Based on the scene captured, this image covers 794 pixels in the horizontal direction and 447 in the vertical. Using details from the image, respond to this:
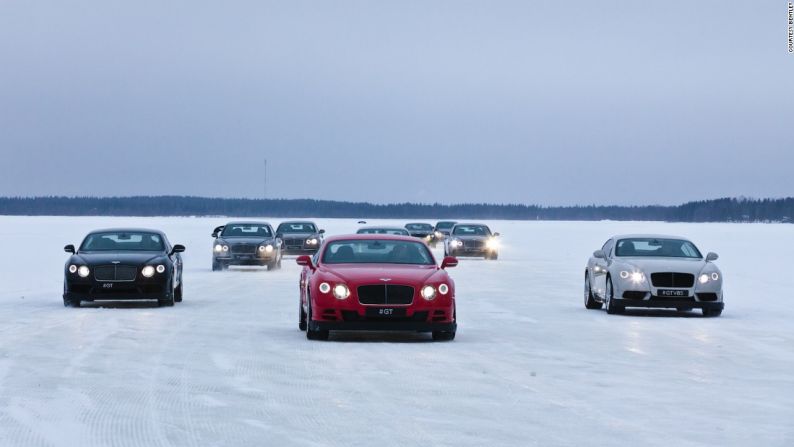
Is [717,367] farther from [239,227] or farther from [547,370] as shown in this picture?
[239,227]

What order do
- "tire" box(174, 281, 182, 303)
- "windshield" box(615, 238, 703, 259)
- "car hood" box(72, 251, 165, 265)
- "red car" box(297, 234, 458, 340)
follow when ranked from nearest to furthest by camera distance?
1. "red car" box(297, 234, 458, 340)
2. "car hood" box(72, 251, 165, 265)
3. "windshield" box(615, 238, 703, 259)
4. "tire" box(174, 281, 182, 303)

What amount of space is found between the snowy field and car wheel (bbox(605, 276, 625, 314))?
28 centimetres

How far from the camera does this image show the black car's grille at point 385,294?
16.3 meters

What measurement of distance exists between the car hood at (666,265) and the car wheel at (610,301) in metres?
0.45

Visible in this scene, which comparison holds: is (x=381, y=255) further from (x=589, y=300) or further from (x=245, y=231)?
(x=245, y=231)

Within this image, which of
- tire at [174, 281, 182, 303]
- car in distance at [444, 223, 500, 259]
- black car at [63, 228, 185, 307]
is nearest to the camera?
black car at [63, 228, 185, 307]

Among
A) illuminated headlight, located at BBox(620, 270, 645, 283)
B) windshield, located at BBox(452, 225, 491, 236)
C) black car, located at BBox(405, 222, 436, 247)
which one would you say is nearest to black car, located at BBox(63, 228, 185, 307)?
illuminated headlight, located at BBox(620, 270, 645, 283)

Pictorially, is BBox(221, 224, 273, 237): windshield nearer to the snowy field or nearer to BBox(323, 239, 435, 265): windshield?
the snowy field

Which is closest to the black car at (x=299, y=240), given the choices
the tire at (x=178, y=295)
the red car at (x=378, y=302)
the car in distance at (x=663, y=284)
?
the tire at (x=178, y=295)

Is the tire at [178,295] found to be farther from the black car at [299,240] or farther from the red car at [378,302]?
the black car at [299,240]

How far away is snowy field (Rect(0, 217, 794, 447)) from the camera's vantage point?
30.1 feet

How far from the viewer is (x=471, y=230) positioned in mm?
51375

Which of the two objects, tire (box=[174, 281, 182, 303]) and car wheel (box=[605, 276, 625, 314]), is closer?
car wheel (box=[605, 276, 625, 314])

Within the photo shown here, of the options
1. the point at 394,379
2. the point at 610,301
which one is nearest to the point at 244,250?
the point at 610,301
